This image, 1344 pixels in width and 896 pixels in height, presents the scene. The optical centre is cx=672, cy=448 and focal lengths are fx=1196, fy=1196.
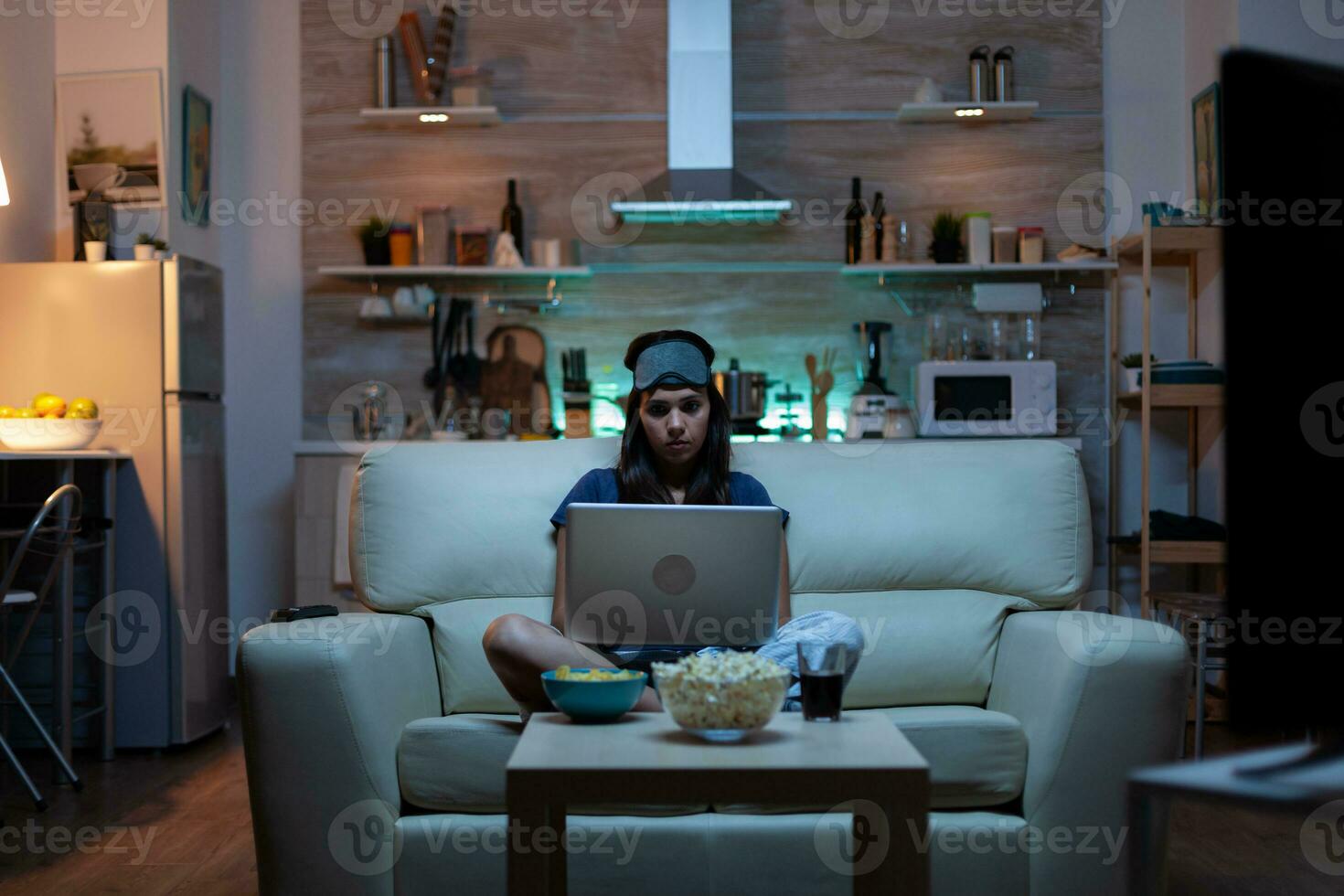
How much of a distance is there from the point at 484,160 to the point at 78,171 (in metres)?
1.52

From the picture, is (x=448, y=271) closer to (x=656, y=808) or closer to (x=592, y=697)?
(x=656, y=808)

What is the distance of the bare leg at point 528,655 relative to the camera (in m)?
1.92

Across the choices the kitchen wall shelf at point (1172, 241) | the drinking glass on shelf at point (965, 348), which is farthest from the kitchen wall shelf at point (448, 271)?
the kitchen wall shelf at point (1172, 241)

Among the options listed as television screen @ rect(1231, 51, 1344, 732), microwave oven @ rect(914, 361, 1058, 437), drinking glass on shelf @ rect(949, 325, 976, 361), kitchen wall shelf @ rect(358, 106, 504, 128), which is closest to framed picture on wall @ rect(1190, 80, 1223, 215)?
microwave oven @ rect(914, 361, 1058, 437)

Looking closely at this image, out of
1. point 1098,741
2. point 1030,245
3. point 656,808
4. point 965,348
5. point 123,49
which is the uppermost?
point 123,49

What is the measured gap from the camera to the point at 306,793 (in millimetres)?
1963

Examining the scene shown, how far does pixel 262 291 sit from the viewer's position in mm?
4875

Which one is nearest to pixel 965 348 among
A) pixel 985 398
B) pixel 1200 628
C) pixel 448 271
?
pixel 985 398

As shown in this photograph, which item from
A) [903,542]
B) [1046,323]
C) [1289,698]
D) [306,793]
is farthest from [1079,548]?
[1046,323]

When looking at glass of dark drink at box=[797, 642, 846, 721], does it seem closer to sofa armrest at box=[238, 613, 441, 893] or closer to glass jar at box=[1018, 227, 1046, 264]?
sofa armrest at box=[238, 613, 441, 893]

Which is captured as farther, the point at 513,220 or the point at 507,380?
the point at 507,380

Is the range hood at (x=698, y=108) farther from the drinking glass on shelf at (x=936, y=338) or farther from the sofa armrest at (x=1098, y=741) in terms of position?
the sofa armrest at (x=1098, y=741)

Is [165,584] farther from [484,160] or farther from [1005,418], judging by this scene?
[1005,418]

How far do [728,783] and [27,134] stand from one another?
3688 mm
